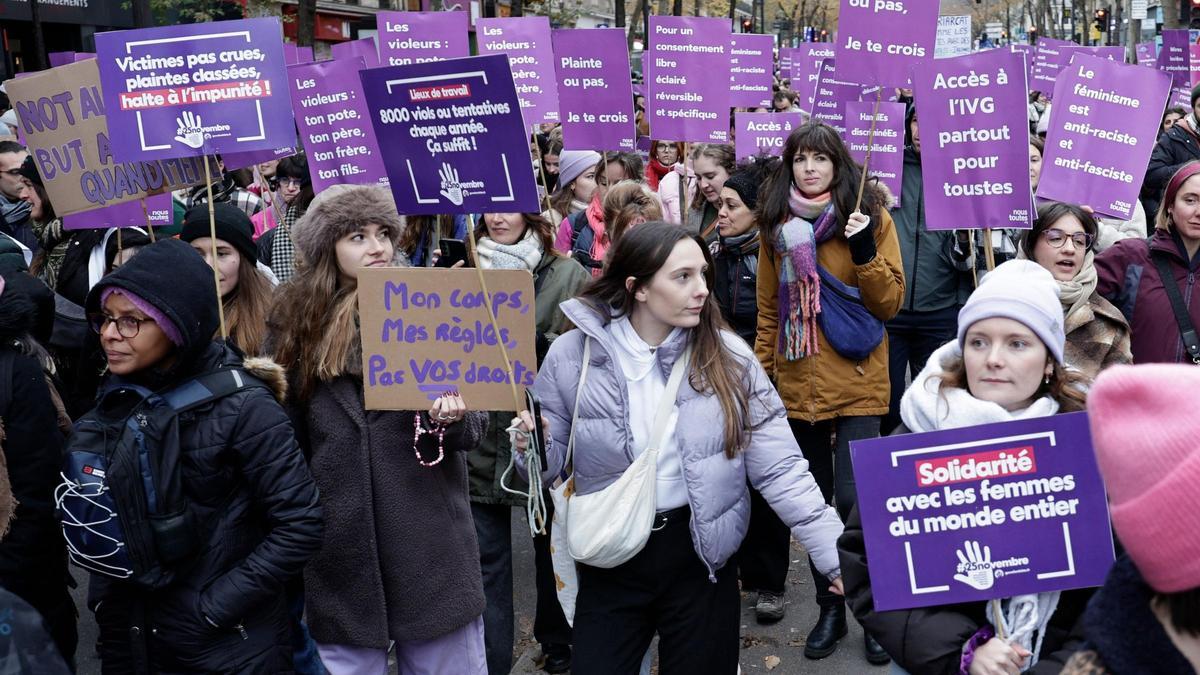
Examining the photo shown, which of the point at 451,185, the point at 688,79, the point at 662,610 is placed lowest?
the point at 662,610

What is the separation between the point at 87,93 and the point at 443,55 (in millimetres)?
3143

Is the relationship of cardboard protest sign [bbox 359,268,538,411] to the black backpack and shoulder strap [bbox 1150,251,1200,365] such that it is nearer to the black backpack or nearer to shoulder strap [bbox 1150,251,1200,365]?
the black backpack

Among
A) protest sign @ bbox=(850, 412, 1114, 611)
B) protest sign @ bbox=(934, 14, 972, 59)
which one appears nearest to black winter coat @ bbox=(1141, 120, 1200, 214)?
protest sign @ bbox=(934, 14, 972, 59)

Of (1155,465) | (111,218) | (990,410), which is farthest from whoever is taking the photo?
(111,218)

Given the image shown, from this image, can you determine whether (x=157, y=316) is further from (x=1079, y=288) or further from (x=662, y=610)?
(x=1079, y=288)

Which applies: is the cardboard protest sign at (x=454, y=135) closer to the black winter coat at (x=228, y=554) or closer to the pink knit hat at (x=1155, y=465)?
the black winter coat at (x=228, y=554)

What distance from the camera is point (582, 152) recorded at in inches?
362

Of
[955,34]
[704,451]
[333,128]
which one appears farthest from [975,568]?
[955,34]

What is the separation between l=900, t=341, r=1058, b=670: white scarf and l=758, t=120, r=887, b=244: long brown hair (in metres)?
2.45

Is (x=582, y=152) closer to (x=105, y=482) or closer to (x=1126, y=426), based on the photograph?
(x=105, y=482)

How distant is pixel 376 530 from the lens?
3.85 meters

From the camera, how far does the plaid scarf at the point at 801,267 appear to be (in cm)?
546

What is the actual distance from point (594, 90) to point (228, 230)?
170 inches

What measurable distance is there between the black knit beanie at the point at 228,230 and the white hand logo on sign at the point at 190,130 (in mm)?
269
